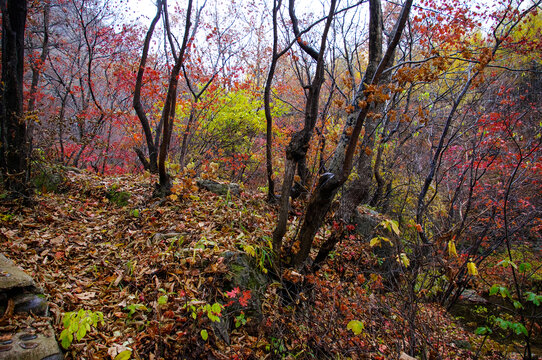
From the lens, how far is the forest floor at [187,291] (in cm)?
259

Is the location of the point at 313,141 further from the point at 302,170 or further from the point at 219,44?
the point at 219,44

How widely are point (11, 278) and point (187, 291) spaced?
1559 mm

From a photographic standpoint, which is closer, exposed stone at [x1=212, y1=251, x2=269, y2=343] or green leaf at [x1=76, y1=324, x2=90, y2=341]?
green leaf at [x1=76, y1=324, x2=90, y2=341]

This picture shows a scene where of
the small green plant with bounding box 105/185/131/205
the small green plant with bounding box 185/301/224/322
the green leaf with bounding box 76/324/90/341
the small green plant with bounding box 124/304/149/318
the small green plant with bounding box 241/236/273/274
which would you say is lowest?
the small green plant with bounding box 124/304/149/318

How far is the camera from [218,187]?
225 inches

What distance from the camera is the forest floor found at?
259 cm

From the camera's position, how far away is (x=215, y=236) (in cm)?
387

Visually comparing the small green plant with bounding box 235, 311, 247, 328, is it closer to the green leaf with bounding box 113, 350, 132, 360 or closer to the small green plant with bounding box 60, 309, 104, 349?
the green leaf with bounding box 113, 350, 132, 360

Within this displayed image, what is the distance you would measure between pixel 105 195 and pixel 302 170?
13.5ft

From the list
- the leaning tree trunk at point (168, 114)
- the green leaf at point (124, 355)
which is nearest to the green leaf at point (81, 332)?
the green leaf at point (124, 355)

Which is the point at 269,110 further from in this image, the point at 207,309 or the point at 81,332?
the point at 81,332

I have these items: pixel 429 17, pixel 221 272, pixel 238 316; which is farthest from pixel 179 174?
pixel 429 17

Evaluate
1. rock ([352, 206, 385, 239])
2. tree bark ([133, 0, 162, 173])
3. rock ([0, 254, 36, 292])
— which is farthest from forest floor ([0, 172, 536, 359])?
tree bark ([133, 0, 162, 173])

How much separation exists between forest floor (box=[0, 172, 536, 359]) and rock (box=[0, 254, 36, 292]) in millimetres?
312
